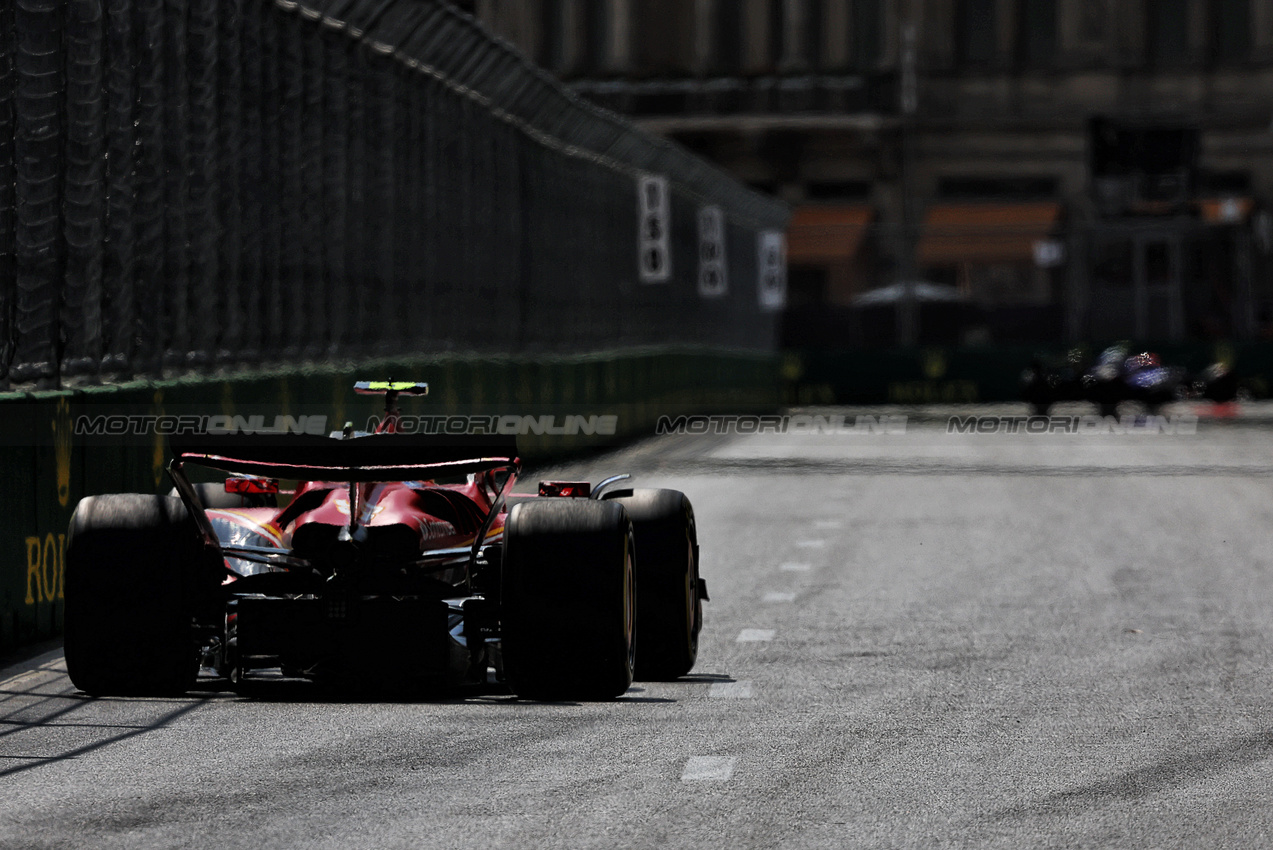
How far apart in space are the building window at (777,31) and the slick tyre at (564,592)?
154ft

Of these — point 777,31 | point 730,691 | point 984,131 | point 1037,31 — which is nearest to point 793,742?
point 730,691

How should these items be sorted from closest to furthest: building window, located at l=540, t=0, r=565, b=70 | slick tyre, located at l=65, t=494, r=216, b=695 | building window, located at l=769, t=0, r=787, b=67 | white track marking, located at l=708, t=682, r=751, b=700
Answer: slick tyre, located at l=65, t=494, r=216, b=695, white track marking, located at l=708, t=682, r=751, b=700, building window, located at l=769, t=0, r=787, b=67, building window, located at l=540, t=0, r=565, b=70

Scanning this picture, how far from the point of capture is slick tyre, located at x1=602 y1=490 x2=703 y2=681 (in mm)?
8523

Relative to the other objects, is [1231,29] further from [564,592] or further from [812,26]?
[564,592]

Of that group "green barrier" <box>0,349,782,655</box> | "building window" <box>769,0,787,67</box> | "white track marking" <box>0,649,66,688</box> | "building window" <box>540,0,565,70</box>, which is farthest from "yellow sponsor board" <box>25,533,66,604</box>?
"building window" <box>540,0,565,70</box>

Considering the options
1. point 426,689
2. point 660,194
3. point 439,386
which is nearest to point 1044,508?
point 439,386

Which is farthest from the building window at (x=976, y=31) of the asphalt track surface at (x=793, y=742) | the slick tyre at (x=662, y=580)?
the slick tyre at (x=662, y=580)

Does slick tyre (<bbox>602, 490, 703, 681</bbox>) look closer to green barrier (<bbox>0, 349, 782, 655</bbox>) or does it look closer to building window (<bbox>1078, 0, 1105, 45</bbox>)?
green barrier (<bbox>0, 349, 782, 655</bbox>)

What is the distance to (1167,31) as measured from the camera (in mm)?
52312

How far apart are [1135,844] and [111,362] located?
7.58 meters

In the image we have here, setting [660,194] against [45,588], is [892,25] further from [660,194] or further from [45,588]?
[45,588]

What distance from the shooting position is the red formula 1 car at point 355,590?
24.9 feet

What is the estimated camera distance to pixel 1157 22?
52.2m

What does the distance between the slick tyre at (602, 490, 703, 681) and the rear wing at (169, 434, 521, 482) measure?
80 cm
